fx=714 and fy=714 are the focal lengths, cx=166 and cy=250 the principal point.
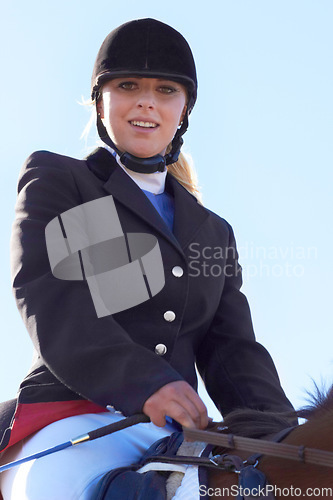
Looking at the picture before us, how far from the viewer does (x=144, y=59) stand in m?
3.51

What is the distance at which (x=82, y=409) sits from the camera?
9.68 feet

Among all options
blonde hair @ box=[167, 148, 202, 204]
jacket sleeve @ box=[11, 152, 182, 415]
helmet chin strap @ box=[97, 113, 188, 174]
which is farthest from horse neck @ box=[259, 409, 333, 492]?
blonde hair @ box=[167, 148, 202, 204]

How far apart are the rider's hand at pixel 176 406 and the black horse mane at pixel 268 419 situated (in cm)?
14

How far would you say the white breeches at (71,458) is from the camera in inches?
103

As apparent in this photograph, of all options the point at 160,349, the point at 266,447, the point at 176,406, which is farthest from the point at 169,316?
the point at 266,447

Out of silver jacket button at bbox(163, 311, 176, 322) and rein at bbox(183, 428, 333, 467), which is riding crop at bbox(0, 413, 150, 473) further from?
silver jacket button at bbox(163, 311, 176, 322)

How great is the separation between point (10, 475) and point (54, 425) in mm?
258

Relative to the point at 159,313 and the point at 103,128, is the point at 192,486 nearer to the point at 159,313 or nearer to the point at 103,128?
the point at 159,313

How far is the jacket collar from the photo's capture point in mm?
3336

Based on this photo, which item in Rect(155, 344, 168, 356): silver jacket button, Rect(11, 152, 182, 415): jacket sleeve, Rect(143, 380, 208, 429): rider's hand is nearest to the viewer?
Rect(143, 380, 208, 429): rider's hand

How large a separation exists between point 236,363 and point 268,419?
2.75 feet

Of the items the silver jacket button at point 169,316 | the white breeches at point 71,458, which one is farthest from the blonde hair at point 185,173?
the white breeches at point 71,458

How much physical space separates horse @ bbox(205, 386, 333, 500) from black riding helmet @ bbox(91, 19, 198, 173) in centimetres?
168

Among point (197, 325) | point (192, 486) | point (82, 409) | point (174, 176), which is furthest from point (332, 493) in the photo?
point (174, 176)
